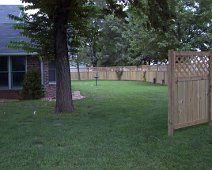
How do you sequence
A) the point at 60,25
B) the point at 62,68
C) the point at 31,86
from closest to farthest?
the point at 60,25
the point at 62,68
the point at 31,86

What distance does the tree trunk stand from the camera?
1193 centimetres

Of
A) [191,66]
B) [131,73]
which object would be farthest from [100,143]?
[131,73]

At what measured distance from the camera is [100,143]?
7094 millimetres

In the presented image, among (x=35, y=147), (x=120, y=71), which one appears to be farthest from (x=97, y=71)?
(x=35, y=147)

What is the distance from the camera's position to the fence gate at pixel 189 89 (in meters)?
7.82

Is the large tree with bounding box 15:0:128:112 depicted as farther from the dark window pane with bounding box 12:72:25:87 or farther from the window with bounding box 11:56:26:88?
the dark window pane with bounding box 12:72:25:87

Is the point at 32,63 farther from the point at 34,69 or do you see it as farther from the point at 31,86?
the point at 31,86

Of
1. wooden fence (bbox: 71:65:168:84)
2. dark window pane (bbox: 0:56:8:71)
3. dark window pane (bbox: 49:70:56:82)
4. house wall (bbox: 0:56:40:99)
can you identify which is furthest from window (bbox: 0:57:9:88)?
wooden fence (bbox: 71:65:168:84)

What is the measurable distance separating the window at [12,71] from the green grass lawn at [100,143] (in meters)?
6.55

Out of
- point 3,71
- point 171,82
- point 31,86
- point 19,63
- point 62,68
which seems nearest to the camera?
point 171,82

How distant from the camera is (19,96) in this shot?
17.1 meters

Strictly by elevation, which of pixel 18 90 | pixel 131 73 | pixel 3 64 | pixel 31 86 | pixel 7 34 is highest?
pixel 7 34

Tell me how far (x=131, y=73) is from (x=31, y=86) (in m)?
26.5

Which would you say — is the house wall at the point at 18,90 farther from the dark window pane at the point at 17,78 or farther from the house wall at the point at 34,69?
the dark window pane at the point at 17,78
